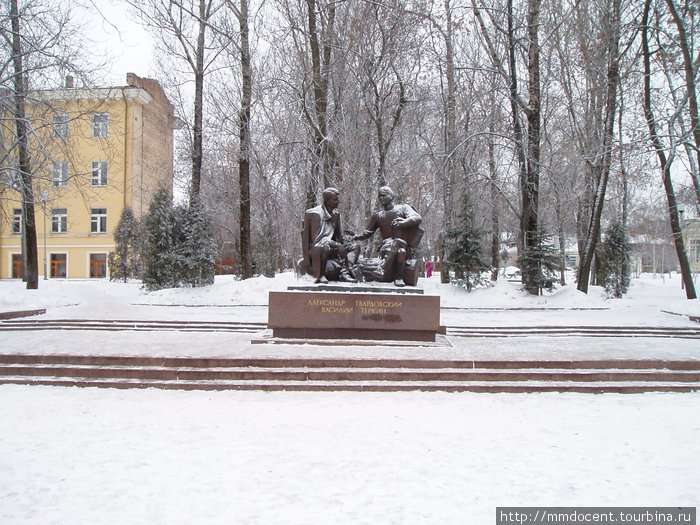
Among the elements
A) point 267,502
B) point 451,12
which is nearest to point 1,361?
point 267,502

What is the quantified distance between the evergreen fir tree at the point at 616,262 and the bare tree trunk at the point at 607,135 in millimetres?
4596

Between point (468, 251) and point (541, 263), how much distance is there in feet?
8.43

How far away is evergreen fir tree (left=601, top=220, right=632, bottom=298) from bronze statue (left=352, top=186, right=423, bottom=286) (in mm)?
16952

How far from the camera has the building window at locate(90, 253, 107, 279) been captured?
108ft

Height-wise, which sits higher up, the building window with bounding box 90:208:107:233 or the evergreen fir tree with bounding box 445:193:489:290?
the building window with bounding box 90:208:107:233

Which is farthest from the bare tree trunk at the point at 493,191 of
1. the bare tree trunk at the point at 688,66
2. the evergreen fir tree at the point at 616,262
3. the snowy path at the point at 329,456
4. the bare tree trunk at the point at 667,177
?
the snowy path at the point at 329,456

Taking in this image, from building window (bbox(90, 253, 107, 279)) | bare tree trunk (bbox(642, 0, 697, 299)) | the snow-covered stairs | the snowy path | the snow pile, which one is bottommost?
the snowy path

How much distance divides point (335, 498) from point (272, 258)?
27.4m

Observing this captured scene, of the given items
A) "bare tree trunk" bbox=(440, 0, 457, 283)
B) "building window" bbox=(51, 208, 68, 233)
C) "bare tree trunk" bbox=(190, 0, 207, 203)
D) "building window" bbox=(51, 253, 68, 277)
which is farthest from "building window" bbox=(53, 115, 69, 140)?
"building window" bbox=(51, 253, 68, 277)

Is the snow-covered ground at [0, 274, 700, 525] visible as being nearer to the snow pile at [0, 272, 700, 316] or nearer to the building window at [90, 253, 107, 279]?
the snow pile at [0, 272, 700, 316]

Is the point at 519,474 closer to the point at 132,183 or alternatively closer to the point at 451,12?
the point at 451,12

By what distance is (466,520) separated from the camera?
3.18 metres

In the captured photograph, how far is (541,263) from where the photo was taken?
17.3 metres

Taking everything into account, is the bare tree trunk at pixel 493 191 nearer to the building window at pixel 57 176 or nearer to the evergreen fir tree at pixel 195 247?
the evergreen fir tree at pixel 195 247
